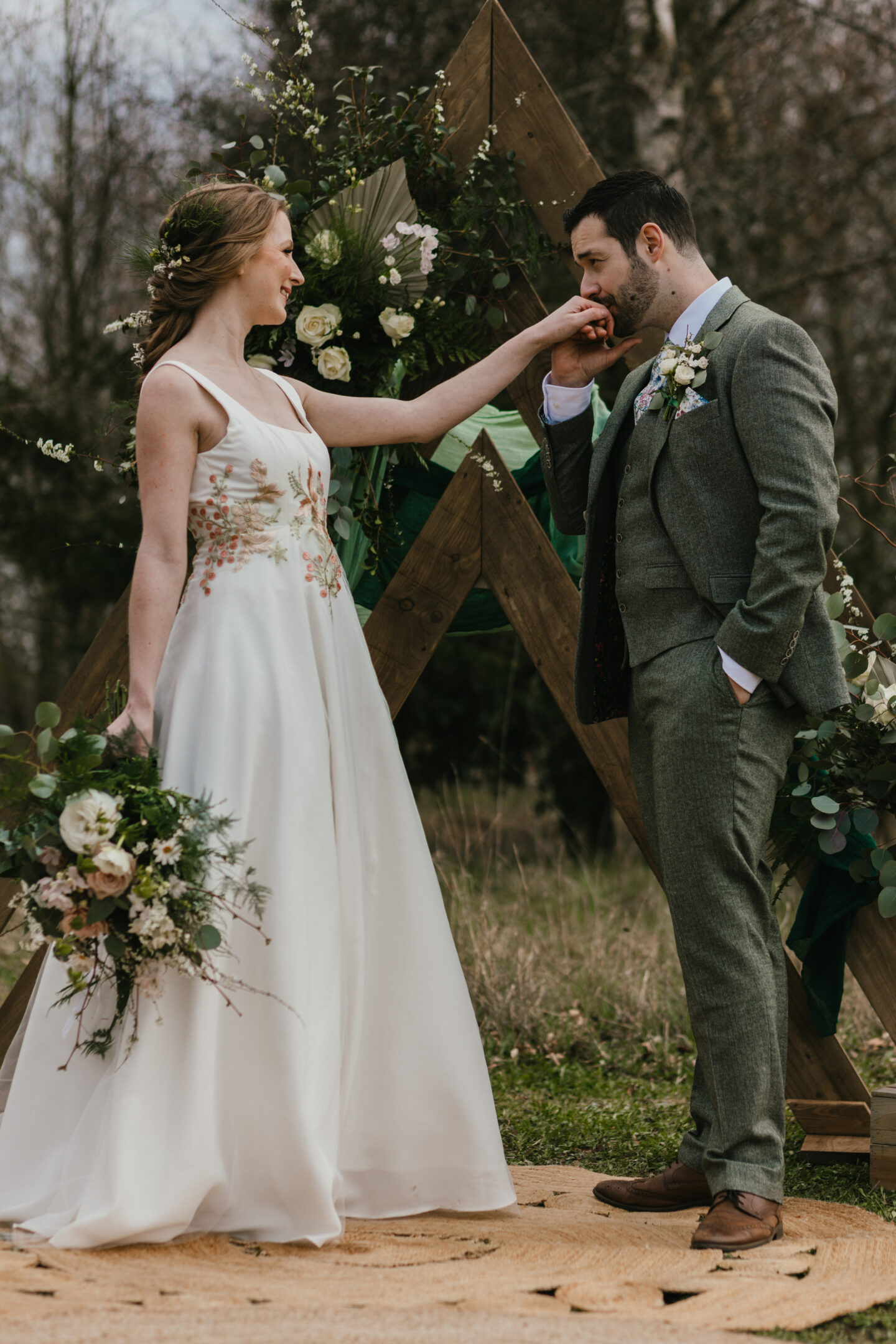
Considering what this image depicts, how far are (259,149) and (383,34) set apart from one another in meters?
6.30

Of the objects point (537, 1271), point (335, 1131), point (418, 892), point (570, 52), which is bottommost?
point (537, 1271)

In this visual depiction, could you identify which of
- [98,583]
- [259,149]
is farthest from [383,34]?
[259,149]

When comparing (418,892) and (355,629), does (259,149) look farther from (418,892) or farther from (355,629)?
(418,892)

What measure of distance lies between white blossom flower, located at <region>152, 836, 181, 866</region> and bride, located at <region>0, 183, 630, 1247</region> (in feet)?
0.60

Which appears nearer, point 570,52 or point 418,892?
point 418,892

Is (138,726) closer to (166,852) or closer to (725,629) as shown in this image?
(166,852)

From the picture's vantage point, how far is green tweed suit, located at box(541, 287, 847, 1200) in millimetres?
2414

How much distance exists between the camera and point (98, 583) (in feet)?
29.2

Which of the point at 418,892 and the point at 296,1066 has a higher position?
the point at 418,892

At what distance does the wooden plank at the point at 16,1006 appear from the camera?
327 centimetres

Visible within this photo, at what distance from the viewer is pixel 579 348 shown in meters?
2.98

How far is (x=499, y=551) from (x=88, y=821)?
4.76 ft

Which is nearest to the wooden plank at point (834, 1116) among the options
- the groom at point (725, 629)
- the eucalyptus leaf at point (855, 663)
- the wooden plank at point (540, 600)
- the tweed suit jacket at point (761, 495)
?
the groom at point (725, 629)

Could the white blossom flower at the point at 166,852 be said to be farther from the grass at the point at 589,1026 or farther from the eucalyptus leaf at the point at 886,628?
the eucalyptus leaf at the point at 886,628
